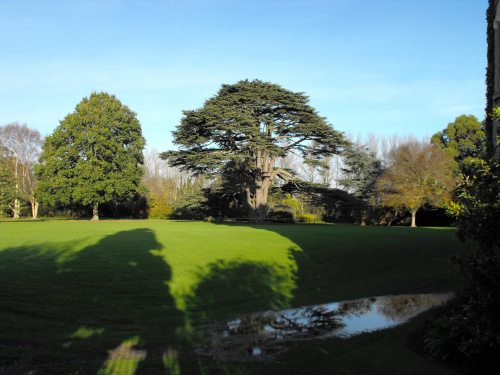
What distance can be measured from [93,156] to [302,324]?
39853mm

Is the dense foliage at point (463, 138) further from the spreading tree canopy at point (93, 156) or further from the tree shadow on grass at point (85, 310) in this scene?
the tree shadow on grass at point (85, 310)

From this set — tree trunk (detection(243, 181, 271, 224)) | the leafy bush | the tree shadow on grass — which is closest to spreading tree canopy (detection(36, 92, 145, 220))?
tree trunk (detection(243, 181, 271, 224))

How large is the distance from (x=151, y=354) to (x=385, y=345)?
4032 mm

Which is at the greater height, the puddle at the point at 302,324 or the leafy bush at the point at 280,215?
the leafy bush at the point at 280,215

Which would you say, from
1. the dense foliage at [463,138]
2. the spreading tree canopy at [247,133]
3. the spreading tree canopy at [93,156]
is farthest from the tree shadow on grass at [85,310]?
the dense foliage at [463,138]

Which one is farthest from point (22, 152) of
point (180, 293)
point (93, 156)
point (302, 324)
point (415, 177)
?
point (302, 324)

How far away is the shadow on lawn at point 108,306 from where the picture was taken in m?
6.16

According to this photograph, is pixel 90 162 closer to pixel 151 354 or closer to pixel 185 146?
pixel 185 146

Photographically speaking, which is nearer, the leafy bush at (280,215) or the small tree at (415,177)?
the small tree at (415,177)

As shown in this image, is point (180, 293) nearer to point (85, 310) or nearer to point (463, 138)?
point (85, 310)

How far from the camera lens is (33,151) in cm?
5634

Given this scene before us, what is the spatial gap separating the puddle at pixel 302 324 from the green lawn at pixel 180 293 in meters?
0.42

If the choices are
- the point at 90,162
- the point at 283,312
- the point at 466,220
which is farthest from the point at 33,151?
the point at 466,220

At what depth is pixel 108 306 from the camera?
29.7 ft
